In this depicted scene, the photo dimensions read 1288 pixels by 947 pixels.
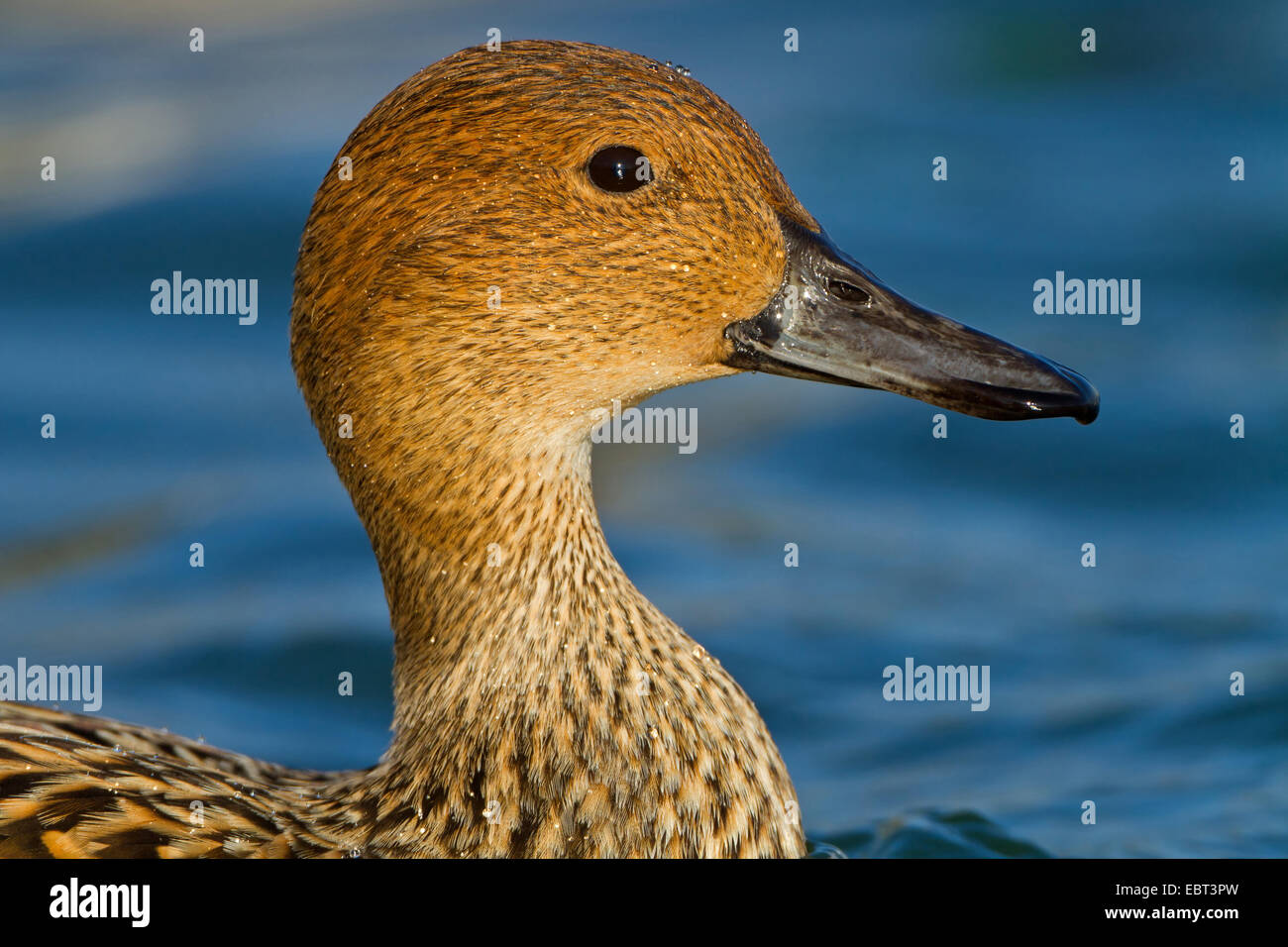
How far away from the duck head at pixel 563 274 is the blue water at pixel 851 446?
2261 millimetres

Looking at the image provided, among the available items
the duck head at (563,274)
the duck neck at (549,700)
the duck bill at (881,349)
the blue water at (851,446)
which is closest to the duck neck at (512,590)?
the duck neck at (549,700)

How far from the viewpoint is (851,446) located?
25.8 feet

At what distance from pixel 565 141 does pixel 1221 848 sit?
3202 millimetres

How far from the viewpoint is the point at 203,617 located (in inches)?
281

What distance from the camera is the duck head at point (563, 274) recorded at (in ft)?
13.8

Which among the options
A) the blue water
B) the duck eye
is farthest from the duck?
the blue water

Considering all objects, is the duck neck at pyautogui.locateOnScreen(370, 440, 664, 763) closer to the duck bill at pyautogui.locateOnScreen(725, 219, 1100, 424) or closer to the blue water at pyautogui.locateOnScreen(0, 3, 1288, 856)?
the duck bill at pyautogui.locateOnScreen(725, 219, 1100, 424)

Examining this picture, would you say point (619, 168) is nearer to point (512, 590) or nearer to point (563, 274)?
point (563, 274)

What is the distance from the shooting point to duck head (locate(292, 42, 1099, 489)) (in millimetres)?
4215

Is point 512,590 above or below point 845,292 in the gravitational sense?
below

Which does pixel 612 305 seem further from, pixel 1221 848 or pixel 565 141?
pixel 1221 848

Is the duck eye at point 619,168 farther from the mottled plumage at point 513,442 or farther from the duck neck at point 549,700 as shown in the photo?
the duck neck at point 549,700

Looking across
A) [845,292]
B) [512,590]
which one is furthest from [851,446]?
[512,590]

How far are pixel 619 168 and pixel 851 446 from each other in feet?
12.3
